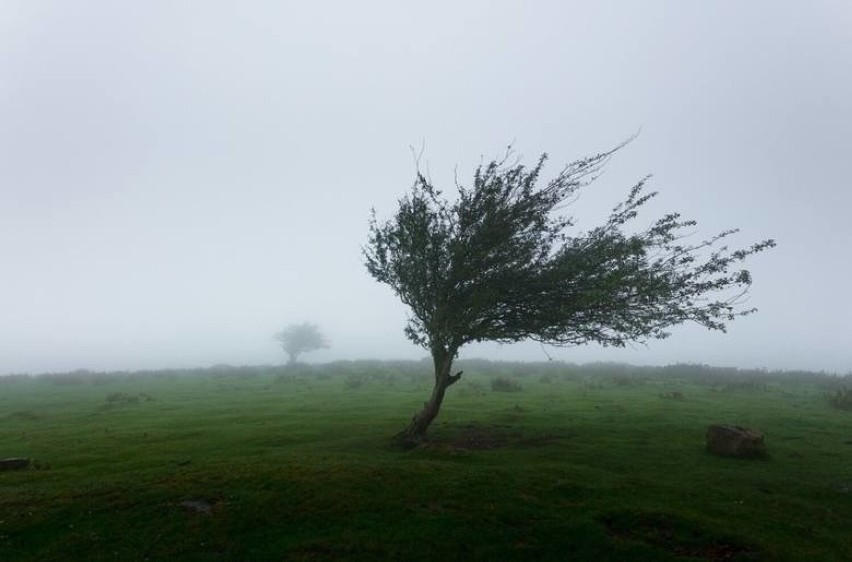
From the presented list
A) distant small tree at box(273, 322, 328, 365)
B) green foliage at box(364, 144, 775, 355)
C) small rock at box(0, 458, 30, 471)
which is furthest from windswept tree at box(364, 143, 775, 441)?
distant small tree at box(273, 322, 328, 365)

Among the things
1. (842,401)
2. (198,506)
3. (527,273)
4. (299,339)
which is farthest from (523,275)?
(299,339)

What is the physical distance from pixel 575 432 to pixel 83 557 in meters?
21.5

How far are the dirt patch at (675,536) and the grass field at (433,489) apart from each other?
5 cm

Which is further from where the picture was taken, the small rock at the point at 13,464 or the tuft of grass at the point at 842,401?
the tuft of grass at the point at 842,401

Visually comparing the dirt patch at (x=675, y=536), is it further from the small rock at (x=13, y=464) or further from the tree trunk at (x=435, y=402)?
the small rock at (x=13, y=464)

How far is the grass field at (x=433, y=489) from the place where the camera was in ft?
45.4

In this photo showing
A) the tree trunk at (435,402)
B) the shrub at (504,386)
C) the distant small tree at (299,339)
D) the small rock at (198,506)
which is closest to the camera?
the small rock at (198,506)

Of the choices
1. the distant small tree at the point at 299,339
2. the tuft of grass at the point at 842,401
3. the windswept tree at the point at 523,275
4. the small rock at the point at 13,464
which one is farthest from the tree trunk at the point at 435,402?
the distant small tree at the point at 299,339

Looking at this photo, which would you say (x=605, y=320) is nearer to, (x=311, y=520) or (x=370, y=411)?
(x=311, y=520)

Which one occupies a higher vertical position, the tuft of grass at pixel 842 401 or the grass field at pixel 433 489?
the tuft of grass at pixel 842 401

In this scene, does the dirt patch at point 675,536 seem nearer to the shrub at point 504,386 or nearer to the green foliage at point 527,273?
the green foliage at point 527,273

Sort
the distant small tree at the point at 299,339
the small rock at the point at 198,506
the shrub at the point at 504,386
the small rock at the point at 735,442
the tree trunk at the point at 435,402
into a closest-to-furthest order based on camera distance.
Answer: the small rock at the point at 198,506
the small rock at the point at 735,442
the tree trunk at the point at 435,402
the shrub at the point at 504,386
the distant small tree at the point at 299,339

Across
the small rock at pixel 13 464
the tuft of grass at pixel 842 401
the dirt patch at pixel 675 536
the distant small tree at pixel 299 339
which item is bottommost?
the dirt patch at pixel 675 536

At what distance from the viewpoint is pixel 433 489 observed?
17.5m
